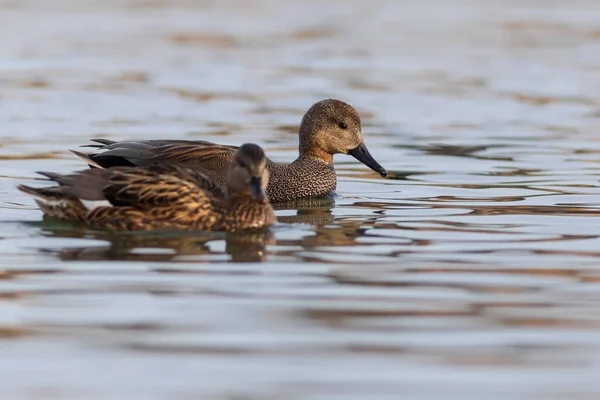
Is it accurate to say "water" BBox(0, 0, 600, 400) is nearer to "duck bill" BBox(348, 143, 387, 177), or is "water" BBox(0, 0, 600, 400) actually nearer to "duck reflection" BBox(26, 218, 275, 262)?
"duck reflection" BBox(26, 218, 275, 262)

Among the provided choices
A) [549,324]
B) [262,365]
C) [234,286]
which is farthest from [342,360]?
[234,286]

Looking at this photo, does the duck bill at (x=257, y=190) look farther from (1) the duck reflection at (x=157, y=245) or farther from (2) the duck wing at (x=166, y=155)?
(2) the duck wing at (x=166, y=155)

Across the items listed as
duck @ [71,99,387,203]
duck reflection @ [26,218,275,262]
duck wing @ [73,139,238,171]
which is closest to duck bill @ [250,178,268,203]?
duck reflection @ [26,218,275,262]

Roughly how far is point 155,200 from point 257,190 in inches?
26.4

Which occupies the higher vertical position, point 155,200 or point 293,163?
point 155,200

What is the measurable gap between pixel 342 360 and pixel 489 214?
4.70 m

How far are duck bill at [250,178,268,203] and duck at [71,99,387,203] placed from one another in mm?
1391

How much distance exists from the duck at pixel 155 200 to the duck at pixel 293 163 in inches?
46.9

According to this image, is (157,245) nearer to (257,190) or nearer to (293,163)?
(257,190)

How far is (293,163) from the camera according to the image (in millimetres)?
12539

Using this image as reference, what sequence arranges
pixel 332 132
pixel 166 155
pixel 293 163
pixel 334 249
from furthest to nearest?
1. pixel 332 132
2. pixel 293 163
3. pixel 166 155
4. pixel 334 249

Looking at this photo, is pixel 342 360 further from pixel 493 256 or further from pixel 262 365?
pixel 493 256

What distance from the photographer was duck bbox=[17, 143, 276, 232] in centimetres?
945

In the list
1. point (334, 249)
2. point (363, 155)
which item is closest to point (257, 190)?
point (334, 249)
